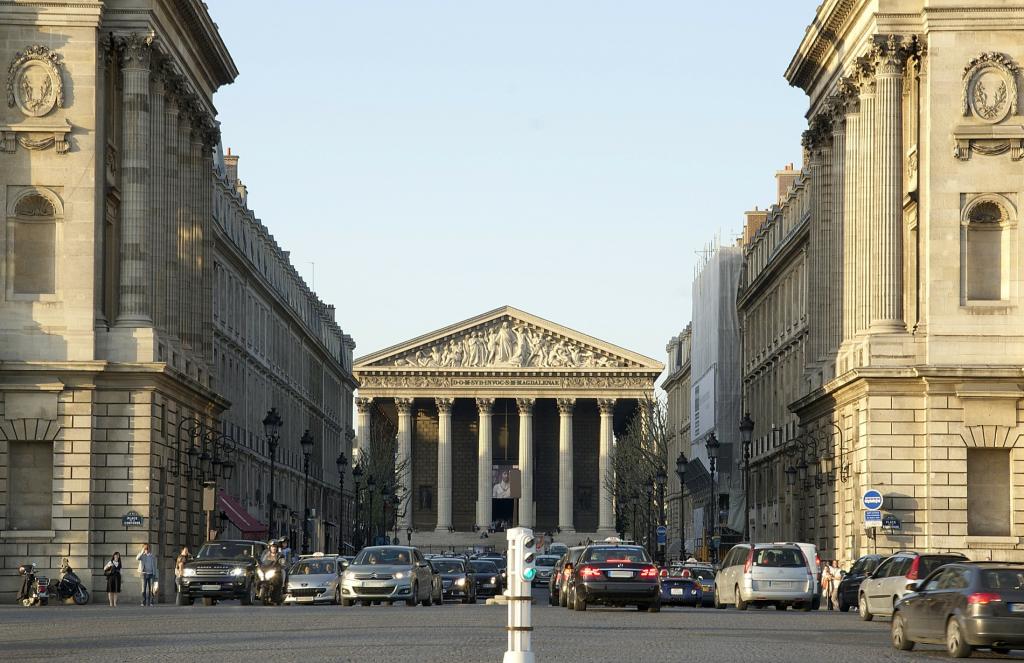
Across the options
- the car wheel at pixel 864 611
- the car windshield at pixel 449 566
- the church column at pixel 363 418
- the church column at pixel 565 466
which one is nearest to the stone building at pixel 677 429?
the church column at pixel 565 466

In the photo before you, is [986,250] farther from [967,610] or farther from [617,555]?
[967,610]

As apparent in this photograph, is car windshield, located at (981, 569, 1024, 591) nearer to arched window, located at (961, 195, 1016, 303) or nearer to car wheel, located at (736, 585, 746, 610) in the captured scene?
car wheel, located at (736, 585, 746, 610)

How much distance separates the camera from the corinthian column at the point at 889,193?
192 feet

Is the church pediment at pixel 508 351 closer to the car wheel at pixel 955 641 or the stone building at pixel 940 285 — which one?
the stone building at pixel 940 285

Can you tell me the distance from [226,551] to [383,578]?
18.6ft

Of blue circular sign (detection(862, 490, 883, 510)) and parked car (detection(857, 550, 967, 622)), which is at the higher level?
blue circular sign (detection(862, 490, 883, 510))

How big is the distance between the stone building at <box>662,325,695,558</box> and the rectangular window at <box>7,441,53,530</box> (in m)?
83.4

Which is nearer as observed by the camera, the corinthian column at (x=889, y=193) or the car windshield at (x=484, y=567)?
the corinthian column at (x=889, y=193)

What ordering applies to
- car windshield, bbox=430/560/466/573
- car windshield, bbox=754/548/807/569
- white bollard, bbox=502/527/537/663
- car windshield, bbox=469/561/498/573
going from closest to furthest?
white bollard, bbox=502/527/537/663 < car windshield, bbox=754/548/807/569 < car windshield, bbox=430/560/466/573 < car windshield, bbox=469/561/498/573

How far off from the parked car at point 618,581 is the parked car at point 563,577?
1.62 meters

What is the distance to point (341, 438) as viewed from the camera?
6132 inches

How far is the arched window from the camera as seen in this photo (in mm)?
57094

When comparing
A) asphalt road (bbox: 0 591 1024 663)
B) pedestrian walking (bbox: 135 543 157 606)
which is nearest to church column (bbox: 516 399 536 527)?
pedestrian walking (bbox: 135 543 157 606)

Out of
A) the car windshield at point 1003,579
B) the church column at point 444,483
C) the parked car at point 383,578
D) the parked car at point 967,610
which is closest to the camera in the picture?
the parked car at point 967,610
